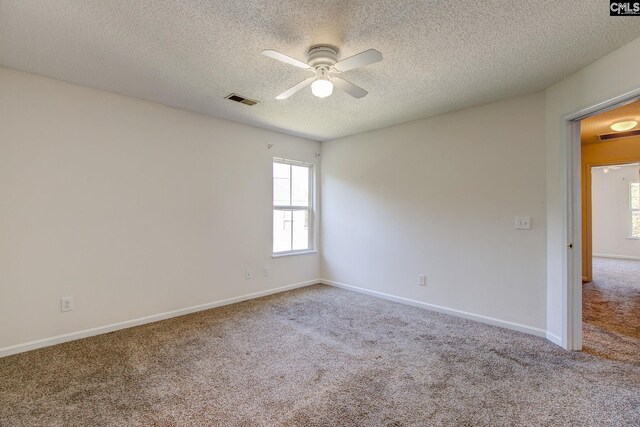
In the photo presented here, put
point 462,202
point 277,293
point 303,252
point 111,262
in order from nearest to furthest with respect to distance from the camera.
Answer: point 111,262, point 462,202, point 277,293, point 303,252

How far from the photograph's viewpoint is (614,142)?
200 inches

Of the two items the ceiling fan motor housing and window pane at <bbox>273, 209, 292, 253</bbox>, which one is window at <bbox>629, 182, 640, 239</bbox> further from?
the ceiling fan motor housing

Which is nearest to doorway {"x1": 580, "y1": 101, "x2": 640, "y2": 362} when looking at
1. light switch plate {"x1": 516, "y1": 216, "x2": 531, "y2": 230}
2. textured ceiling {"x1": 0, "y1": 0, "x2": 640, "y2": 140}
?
light switch plate {"x1": 516, "y1": 216, "x2": 531, "y2": 230}

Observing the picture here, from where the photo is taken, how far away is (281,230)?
189 inches

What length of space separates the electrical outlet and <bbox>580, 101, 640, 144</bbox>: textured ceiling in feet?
17.9

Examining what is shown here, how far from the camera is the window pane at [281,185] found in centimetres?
471

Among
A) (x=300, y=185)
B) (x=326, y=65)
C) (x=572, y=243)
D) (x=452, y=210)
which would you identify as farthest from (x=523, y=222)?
(x=300, y=185)

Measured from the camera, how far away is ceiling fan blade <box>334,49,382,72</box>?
6.25ft

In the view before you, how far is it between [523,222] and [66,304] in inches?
180

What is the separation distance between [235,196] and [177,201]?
2.52 feet

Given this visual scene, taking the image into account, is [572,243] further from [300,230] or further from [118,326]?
[118,326]

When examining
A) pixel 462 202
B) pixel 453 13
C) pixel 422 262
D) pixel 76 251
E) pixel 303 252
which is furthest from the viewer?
pixel 303 252

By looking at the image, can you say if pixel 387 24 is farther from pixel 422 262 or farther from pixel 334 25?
pixel 422 262

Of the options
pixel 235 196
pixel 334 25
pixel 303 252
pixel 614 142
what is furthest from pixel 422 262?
pixel 614 142
